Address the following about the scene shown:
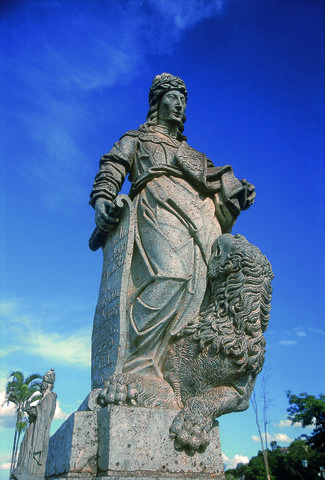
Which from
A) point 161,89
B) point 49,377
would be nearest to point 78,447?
point 161,89

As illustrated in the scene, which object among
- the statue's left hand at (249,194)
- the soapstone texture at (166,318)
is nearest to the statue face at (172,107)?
the soapstone texture at (166,318)

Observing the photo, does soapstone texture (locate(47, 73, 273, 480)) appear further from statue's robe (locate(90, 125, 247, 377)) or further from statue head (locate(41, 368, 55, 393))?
statue head (locate(41, 368, 55, 393))

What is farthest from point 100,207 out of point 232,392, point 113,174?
point 232,392

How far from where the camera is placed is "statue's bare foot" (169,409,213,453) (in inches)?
133

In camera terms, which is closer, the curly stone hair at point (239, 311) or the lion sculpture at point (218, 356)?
the lion sculpture at point (218, 356)

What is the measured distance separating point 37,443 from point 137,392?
→ 921cm

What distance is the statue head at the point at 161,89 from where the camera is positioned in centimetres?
557

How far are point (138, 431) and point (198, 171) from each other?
278 cm

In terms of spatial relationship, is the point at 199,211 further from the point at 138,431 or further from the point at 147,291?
the point at 138,431

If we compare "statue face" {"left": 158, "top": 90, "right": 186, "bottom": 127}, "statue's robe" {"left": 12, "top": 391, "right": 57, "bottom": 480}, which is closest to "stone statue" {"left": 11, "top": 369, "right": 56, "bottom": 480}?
"statue's robe" {"left": 12, "top": 391, "right": 57, "bottom": 480}

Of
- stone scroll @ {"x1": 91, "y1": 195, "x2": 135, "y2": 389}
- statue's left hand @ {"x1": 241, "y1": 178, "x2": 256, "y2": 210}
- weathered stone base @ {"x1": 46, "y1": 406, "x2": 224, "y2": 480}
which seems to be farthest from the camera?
statue's left hand @ {"x1": 241, "y1": 178, "x2": 256, "y2": 210}

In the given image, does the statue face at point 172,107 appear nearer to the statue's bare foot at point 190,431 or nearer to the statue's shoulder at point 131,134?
the statue's shoulder at point 131,134

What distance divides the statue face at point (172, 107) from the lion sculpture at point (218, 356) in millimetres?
2182

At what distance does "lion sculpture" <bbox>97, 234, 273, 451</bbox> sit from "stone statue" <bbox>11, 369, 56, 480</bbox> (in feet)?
27.7
